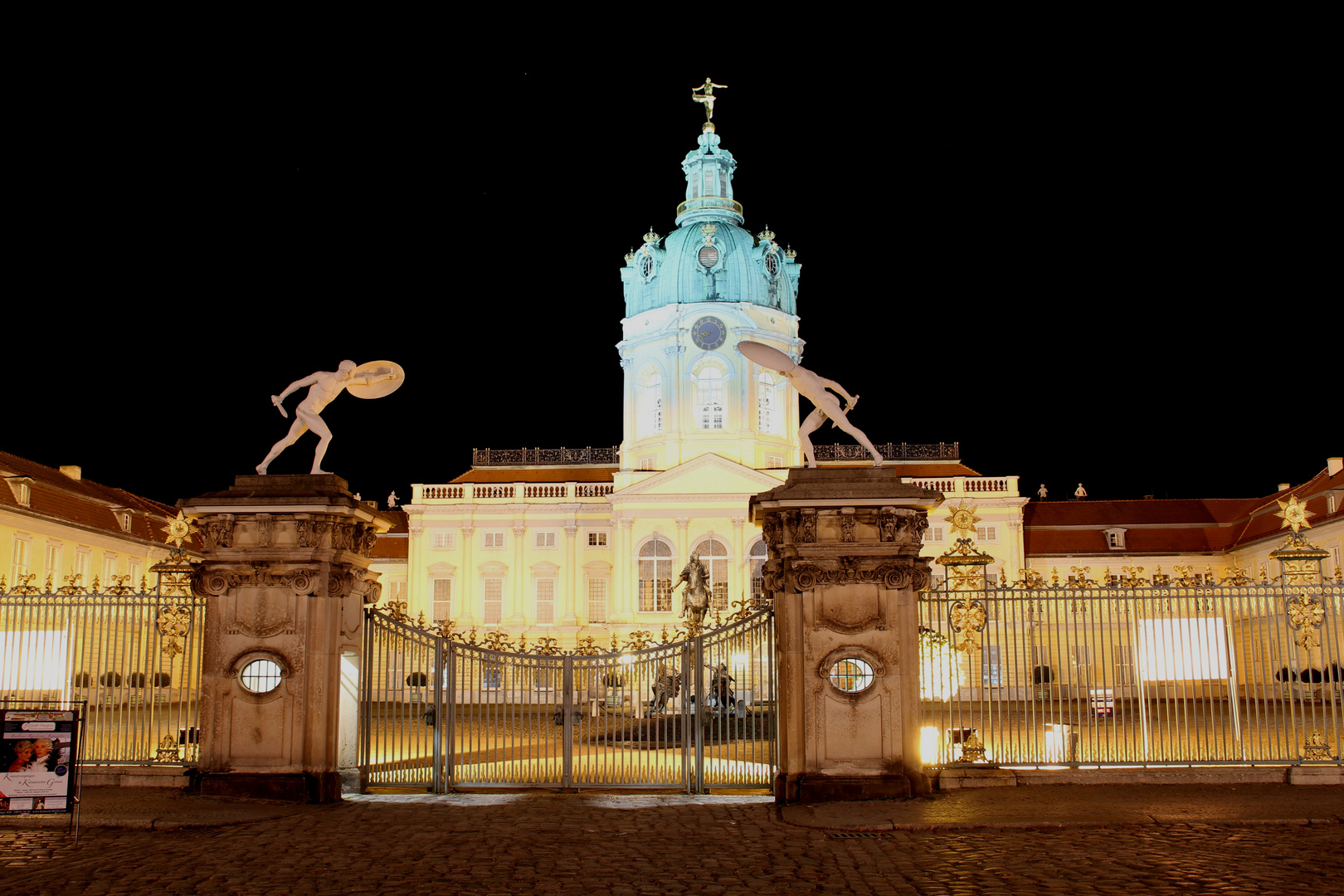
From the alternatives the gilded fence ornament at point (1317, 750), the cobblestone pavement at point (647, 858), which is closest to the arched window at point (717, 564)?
the gilded fence ornament at point (1317, 750)

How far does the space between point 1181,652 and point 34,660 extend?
14580 mm

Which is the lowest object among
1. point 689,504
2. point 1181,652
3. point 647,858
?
point 647,858

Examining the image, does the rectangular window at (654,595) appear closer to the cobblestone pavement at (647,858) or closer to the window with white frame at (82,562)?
the window with white frame at (82,562)

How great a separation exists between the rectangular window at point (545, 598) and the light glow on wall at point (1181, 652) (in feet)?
161

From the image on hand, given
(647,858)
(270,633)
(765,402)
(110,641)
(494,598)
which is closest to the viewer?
(647,858)

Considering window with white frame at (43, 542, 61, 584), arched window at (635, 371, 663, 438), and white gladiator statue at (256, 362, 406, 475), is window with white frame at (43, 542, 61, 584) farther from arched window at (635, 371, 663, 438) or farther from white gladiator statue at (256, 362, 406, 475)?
white gladiator statue at (256, 362, 406, 475)

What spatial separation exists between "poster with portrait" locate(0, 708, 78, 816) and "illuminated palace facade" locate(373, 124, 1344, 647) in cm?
4760

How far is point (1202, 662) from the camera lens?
15.6 meters

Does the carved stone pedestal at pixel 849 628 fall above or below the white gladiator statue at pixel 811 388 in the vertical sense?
below


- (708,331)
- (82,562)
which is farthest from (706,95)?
(82,562)

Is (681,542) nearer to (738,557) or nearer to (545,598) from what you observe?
(738,557)

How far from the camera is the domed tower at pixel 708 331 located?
61938mm

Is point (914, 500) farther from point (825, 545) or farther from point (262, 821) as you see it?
point (262, 821)

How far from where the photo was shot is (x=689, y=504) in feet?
198
